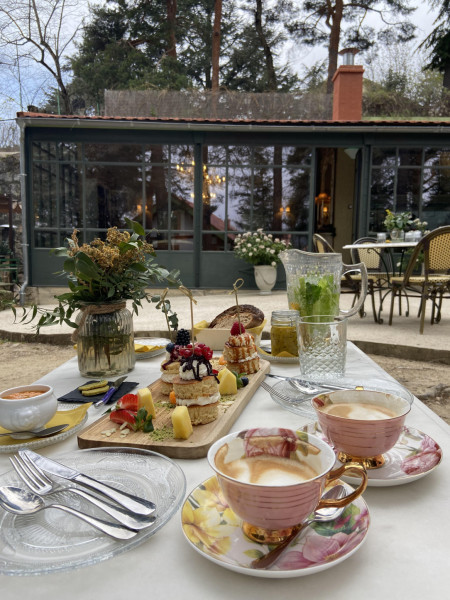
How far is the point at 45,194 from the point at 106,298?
750 centimetres

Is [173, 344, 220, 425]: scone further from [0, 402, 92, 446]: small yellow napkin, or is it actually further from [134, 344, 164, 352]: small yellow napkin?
[134, 344, 164, 352]: small yellow napkin

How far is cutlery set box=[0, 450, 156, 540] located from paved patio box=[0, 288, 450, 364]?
263 cm

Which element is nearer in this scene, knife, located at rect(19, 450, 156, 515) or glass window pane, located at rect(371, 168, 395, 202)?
knife, located at rect(19, 450, 156, 515)

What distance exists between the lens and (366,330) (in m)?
4.75

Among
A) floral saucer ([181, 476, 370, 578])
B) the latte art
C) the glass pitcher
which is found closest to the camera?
floral saucer ([181, 476, 370, 578])

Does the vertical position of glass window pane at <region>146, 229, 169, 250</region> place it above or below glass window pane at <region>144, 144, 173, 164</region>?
below

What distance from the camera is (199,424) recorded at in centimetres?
101

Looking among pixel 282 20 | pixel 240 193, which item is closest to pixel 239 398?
pixel 240 193

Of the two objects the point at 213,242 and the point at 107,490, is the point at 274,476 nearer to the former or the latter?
the point at 107,490

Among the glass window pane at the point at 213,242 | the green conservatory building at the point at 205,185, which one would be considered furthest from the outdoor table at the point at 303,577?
the glass window pane at the point at 213,242

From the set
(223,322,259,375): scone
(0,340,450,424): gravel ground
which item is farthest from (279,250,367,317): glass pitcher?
(0,340,450,424): gravel ground

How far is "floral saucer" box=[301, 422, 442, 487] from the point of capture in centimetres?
73

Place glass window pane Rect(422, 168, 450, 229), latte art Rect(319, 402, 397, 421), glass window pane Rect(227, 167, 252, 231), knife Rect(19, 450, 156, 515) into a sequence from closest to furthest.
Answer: knife Rect(19, 450, 156, 515)
latte art Rect(319, 402, 397, 421)
glass window pane Rect(422, 168, 450, 229)
glass window pane Rect(227, 167, 252, 231)

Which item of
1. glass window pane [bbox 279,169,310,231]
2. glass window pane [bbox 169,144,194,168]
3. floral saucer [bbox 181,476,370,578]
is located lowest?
floral saucer [bbox 181,476,370,578]
